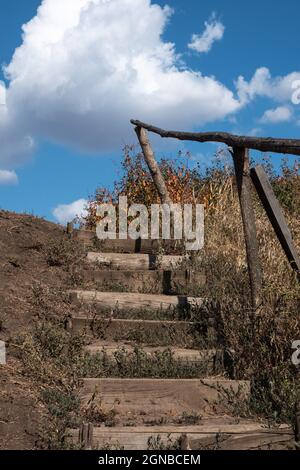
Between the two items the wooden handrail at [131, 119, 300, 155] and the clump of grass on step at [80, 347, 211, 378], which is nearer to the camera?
the wooden handrail at [131, 119, 300, 155]

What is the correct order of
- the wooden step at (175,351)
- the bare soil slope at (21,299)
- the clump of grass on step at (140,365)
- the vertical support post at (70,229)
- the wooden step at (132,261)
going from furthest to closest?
the vertical support post at (70,229) < the wooden step at (132,261) < the wooden step at (175,351) < the clump of grass on step at (140,365) < the bare soil slope at (21,299)

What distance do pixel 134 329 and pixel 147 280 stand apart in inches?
65.7

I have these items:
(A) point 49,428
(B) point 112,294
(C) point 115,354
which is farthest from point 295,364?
(B) point 112,294

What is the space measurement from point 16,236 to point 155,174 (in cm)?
274

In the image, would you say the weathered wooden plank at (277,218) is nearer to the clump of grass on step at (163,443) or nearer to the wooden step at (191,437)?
the wooden step at (191,437)

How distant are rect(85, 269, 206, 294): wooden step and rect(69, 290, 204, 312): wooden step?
0.60m

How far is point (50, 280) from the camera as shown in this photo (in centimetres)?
808

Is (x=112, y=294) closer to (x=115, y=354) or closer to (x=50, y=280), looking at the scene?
(x=50, y=280)

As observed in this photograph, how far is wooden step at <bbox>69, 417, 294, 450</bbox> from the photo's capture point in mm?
4492

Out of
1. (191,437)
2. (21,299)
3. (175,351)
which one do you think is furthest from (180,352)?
(21,299)

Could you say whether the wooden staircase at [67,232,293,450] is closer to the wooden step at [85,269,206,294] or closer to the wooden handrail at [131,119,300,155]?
the wooden step at [85,269,206,294]

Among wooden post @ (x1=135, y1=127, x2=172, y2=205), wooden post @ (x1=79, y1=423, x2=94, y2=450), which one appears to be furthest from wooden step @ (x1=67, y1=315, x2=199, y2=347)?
wooden post @ (x1=135, y1=127, x2=172, y2=205)

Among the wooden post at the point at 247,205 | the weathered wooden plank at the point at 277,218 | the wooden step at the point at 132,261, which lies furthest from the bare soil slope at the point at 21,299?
the weathered wooden plank at the point at 277,218

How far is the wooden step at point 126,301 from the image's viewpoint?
24.7 ft
